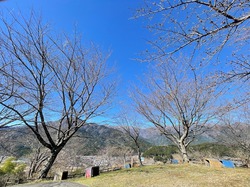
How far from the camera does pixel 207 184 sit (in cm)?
534

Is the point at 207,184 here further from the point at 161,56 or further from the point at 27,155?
the point at 27,155

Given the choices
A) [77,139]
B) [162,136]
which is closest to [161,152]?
[77,139]

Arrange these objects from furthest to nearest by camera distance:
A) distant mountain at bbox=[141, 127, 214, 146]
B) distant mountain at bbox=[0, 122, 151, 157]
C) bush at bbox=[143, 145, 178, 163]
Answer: bush at bbox=[143, 145, 178, 163]
distant mountain at bbox=[141, 127, 214, 146]
distant mountain at bbox=[0, 122, 151, 157]

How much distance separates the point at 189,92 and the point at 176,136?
4.19 meters

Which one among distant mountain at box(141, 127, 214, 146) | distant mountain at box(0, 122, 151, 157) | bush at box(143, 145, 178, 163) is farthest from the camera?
bush at box(143, 145, 178, 163)

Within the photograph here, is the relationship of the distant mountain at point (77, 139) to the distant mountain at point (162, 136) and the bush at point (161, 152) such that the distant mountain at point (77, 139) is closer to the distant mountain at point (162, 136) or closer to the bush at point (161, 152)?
the distant mountain at point (162, 136)

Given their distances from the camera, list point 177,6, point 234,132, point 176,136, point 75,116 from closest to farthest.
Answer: point 177,6 → point 75,116 → point 176,136 → point 234,132

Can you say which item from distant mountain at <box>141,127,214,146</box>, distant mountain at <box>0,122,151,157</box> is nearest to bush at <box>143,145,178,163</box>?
distant mountain at <box>0,122,151,157</box>

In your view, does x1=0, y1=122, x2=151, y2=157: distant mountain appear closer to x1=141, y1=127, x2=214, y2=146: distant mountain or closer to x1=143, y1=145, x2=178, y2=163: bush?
x1=141, y1=127, x2=214, y2=146: distant mountain

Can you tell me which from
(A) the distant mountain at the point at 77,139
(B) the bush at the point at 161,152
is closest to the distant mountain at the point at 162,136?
(A) the distant mountain at the point at 77,139

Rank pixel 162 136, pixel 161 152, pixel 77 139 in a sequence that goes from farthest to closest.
→ pixel 161 152 < pixel 77 139 < pixel 162 136

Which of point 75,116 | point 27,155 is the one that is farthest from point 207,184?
point 27,155

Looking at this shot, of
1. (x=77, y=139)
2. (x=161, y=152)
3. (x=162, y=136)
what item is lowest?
(x=161, y=152)

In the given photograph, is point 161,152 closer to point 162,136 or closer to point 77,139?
point 77,139
